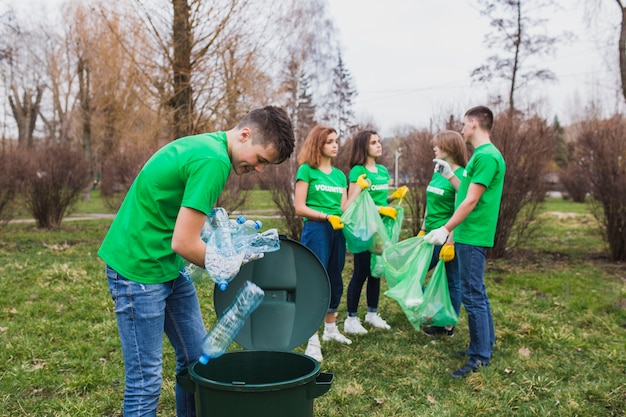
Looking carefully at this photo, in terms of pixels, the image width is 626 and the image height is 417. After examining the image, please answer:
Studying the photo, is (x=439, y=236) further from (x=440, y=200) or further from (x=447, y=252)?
(x=440, y=200)

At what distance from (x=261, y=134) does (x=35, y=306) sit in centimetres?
Answer: 398

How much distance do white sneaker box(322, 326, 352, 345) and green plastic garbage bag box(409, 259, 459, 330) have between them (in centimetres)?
58

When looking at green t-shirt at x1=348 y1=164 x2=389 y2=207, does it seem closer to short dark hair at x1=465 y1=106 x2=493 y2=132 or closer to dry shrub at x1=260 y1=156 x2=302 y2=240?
short dark hair at x1=465 y1=106 x2=493 y2=132

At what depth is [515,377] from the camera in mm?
3467

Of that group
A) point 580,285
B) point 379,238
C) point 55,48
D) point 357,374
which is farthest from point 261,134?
point 55,48

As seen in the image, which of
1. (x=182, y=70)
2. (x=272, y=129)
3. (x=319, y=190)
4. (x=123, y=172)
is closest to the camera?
(x=272, y=129)

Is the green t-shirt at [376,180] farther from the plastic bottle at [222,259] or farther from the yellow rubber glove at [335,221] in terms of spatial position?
the plastic bottle at [222,259]

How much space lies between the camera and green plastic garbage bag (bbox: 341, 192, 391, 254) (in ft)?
13.6

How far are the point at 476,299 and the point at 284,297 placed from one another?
173 centimetres

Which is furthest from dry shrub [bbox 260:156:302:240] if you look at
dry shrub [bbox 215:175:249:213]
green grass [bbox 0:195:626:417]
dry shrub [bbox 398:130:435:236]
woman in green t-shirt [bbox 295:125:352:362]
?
woman in green t-shirt [bbox 295:125:352:362]

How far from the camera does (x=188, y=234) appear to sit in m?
1.83

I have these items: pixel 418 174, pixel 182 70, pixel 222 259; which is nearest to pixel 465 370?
pixel 222 259

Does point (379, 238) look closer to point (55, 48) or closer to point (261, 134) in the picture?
point (261, 134)

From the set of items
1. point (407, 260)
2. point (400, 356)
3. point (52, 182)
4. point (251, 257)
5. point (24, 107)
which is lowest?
point (400, 356)
